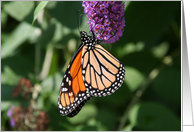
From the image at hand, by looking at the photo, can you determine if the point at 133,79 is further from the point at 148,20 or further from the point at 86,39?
the point at 86,39

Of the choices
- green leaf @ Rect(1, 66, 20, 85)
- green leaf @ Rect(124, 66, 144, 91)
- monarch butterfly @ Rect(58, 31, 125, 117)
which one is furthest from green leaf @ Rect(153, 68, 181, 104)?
green leaf @ Rect(1, 66, 20, 85)

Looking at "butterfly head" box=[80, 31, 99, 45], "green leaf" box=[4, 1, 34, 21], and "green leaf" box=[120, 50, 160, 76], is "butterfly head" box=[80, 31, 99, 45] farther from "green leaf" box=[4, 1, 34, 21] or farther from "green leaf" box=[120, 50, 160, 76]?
A: "green leaf" box=[120, 50, 160, 76]

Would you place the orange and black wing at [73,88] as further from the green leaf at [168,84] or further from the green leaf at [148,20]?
the green leaf at [168,84]

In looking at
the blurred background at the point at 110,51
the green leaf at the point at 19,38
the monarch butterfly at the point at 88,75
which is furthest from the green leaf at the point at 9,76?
the monarch butterfly at the point at 88,75

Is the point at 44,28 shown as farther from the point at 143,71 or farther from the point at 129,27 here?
the point at 143,71

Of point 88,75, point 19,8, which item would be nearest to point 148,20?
point 88,75

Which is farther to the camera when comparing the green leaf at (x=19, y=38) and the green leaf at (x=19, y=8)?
the green leaf at (x=19, y=38)
